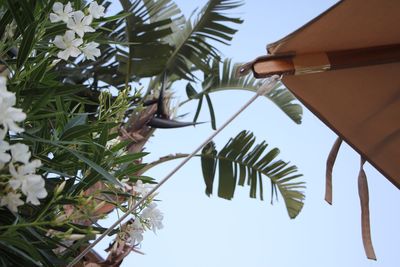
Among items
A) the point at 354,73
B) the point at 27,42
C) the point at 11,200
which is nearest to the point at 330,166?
the point at 354,73

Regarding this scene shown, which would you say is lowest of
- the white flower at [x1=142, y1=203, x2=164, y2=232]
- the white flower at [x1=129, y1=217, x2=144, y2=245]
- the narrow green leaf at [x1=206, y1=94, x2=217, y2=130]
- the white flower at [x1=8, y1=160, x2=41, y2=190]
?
the white flower at [x1=129, y1=217, x2=144, y2=245]

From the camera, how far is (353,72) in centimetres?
143

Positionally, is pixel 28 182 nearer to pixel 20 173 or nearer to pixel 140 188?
pixel 20 173

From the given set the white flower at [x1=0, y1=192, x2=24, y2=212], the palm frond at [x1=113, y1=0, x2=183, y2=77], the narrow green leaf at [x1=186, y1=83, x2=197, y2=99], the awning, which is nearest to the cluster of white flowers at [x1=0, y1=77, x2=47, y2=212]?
the white flower at [x1=0, y1=192, x2=24, y2=212]

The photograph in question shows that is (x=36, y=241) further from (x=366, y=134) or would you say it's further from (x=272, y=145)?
(x=272, y=145)

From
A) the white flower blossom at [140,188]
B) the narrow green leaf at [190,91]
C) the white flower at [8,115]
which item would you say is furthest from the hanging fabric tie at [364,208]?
the narrow green leaf at [190,91]

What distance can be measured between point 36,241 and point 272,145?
2.78 m

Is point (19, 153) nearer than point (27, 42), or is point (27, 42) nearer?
point (19, 153)

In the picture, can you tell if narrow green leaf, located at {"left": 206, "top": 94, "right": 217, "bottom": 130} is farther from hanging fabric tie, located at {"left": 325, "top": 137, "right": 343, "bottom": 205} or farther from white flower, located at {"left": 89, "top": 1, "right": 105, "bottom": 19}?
white flower, located at {"left": 89, "top": 1, "right": 105, "bottom": 19}

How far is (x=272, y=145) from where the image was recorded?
3.77 meters

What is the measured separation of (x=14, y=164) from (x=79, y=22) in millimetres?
379

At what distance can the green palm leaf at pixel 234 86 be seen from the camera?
3.95 metres

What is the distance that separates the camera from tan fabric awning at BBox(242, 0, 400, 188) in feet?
4.17

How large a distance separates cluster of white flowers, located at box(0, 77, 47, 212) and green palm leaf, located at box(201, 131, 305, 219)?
272cm
